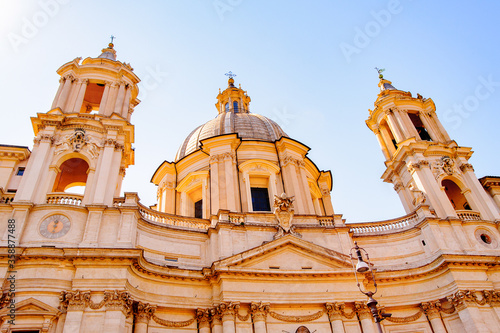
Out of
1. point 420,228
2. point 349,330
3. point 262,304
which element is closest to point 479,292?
point 420,228

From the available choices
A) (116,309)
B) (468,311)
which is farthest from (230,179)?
(468,311)

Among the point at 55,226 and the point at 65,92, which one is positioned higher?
the point at 65,92

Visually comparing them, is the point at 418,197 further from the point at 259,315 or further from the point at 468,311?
the point at 259,315

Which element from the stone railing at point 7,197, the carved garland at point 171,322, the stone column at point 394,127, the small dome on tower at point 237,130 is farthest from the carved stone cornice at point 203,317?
the stone column at point 394,127

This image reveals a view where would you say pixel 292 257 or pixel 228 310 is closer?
pixel 228 310

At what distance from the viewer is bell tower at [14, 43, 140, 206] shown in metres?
18.4

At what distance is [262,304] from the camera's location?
17.3 meters

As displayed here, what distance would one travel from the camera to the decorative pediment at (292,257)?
18516 mm

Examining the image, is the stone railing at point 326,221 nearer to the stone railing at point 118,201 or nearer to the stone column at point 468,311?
the stone column at point 468,311

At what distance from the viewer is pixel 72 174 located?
884 inches

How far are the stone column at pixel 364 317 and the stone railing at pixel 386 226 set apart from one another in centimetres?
453

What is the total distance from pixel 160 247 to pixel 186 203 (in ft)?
24.9

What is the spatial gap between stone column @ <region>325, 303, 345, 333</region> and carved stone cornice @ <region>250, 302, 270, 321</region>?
9.77ft

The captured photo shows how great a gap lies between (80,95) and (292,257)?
593 inches
